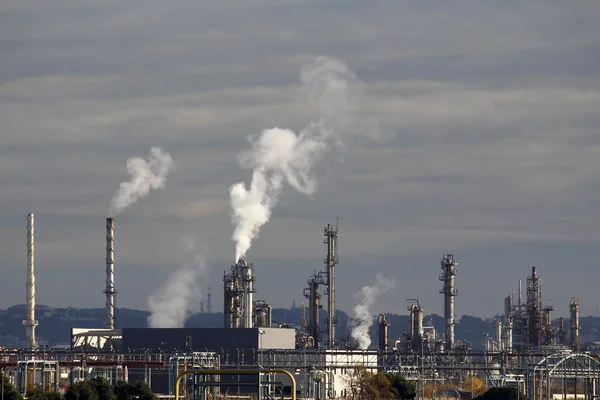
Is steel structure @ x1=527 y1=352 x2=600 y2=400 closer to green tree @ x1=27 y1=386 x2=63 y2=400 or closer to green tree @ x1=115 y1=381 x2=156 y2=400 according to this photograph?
green tree @ x1=115 y1=381 x2=156 y2=400

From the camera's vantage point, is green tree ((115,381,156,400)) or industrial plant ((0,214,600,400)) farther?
industrial plant ((0,214,600,400))

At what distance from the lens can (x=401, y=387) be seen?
279 ft

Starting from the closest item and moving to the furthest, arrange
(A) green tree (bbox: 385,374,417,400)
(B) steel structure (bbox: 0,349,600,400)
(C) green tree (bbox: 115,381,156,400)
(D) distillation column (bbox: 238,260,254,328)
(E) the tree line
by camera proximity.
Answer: (E) the tree line → (C) green tree (bbox: 115,381,156,400) → (B) steel structure (bbox: 0,349,600,400) → (A) green tree (bbox: 385,374,417,400) → (D) distillation column (bbox: 238,260,254,328)

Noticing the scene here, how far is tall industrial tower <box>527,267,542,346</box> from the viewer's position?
122 meters

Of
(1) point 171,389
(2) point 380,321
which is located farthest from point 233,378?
(2) point 380,321

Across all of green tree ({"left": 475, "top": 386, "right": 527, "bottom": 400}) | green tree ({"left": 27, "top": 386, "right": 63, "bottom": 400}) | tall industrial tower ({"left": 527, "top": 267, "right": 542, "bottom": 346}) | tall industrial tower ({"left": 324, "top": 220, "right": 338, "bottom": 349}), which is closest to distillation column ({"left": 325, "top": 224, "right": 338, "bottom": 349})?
tall industrial tower ({"left": 324, "top": 220, "right": 338, "bottom": 349})

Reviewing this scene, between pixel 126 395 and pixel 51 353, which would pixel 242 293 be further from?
pixel 126 395

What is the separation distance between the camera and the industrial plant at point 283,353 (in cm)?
8019

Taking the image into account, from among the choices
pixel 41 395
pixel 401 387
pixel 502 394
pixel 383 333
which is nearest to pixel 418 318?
pixel 383 333

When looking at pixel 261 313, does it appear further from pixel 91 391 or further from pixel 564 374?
pixel 91 391

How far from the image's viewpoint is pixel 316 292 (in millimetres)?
115375

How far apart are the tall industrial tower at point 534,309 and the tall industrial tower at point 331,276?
865 inches

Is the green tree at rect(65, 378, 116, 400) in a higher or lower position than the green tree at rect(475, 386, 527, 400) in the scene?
higher

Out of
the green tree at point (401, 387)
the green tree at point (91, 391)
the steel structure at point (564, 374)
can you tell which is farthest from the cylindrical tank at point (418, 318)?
the green tree at point (91, 391)
